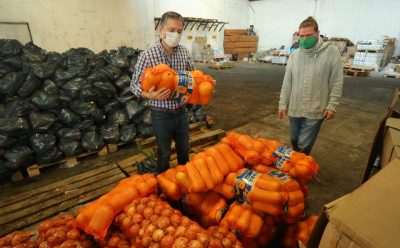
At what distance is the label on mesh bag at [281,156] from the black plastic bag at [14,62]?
150 inches

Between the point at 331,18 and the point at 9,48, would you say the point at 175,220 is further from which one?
the point at 331,18

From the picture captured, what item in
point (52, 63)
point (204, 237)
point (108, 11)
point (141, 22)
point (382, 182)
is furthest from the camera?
point (141, 22)

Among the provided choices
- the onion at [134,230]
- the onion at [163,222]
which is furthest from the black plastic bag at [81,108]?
the onion at [163,222]

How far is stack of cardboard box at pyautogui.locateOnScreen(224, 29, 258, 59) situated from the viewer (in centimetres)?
1805

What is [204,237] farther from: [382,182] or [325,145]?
[325,145]

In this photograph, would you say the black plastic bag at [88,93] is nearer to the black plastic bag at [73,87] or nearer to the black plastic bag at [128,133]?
the black plastic bag at [73,87]

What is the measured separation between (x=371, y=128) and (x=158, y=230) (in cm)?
575

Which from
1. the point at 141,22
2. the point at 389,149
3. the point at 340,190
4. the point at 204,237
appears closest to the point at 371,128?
the point at 340,190

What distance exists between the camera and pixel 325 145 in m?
4.49


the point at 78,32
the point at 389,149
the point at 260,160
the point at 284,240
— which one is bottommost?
the point at 284,240

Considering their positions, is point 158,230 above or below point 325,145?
above

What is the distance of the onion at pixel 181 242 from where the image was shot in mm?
1176

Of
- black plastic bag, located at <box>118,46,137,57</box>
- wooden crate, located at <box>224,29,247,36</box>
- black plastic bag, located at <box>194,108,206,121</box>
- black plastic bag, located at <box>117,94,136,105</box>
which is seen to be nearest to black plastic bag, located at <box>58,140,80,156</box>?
black plastic bag, located at <box>117,94,136,105</box>

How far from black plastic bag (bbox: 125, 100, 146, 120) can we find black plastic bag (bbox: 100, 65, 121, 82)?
509mm
